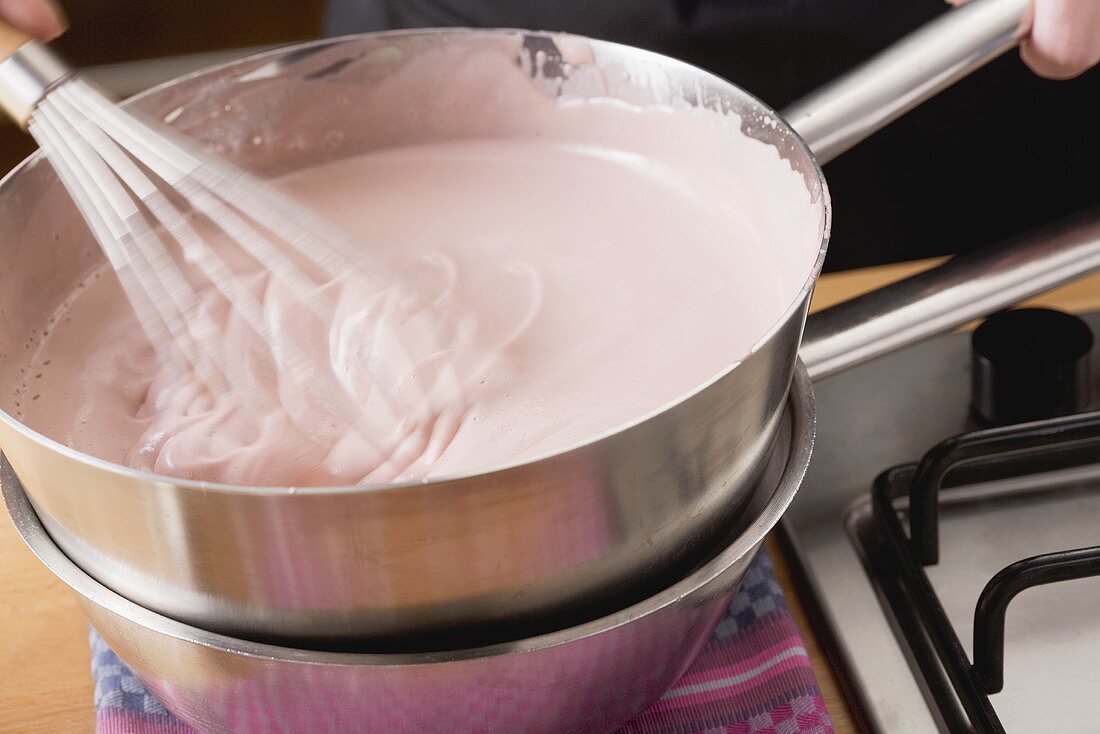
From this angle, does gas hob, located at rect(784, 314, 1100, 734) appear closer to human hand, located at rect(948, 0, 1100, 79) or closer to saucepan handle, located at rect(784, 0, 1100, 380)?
saucepan handle, located at rect(784, 0, 1100, 380)

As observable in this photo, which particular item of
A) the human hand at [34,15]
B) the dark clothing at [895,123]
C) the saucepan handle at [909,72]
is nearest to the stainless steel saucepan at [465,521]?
the saucepan handle at [909,72]

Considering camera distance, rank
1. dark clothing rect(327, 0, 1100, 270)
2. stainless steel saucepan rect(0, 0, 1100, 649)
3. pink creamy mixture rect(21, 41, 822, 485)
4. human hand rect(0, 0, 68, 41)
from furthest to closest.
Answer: dark clothing rect(327, 0, 1100, 270), human hand rect(0, 0, 68, 41), pink creamy mixture rect(21, 41, 822, 485), stainless steel saucepan rect(0, 0, 1100, 649)

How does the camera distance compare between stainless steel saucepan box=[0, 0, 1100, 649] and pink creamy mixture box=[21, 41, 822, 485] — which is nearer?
stainless steel saucepan box=[0, 0, 1100, 649]

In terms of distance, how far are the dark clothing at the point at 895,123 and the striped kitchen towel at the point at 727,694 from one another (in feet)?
1.78

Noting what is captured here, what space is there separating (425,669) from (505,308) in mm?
277

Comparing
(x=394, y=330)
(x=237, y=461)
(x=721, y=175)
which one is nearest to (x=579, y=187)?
(x=721, y=175)

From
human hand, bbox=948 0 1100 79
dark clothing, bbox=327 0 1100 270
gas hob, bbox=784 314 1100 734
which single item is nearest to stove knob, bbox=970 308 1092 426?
gas hob, bbox=784 314 1100 734

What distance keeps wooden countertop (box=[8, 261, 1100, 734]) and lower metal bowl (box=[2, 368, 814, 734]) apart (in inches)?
4.9

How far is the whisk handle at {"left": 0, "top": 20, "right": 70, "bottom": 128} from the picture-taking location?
1.80ft

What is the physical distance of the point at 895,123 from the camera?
1.01 m

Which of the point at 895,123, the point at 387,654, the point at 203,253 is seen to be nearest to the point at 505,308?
the point at 203,253

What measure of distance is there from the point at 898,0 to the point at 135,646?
0.77 m

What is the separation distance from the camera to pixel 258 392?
56 centimetres

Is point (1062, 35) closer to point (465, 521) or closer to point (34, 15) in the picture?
point (465, 521)
